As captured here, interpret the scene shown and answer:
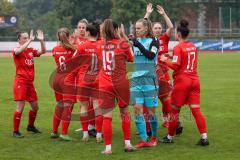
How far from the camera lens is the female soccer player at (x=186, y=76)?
9219 mm

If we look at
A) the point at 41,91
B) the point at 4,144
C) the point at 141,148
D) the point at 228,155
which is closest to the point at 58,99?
the point at 4,144

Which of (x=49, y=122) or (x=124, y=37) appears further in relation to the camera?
(x=49, y=122)

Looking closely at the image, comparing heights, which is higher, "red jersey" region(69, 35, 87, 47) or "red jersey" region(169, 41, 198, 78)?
"red jersey" region(69, 35, 87, 47)

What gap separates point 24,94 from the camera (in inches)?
402

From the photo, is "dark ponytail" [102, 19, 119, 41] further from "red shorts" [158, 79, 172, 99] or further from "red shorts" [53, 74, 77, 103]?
"red shorts" [158, 79, 172, 99]

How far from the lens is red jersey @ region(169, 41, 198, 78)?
9.20m

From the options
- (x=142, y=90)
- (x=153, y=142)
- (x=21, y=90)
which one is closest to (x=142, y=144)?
(x=153, y=142)

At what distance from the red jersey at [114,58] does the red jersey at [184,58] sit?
3.11 ft

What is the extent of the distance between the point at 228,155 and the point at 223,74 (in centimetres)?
1736

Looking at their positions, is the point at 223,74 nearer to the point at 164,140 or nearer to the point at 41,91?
the point at 41,91

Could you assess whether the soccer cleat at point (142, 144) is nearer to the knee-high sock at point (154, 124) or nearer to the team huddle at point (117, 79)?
the team huddle at point (117, 79)

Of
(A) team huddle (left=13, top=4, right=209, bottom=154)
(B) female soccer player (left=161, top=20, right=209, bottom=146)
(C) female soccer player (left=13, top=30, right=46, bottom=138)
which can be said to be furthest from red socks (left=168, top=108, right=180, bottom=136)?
(C) female soccer player (left=13, top=30, right=46, bottom=138)

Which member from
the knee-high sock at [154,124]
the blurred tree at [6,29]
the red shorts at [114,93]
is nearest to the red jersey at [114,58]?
the red shorts at [114,93]

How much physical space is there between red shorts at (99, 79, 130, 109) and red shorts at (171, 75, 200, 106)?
41.1 inches
